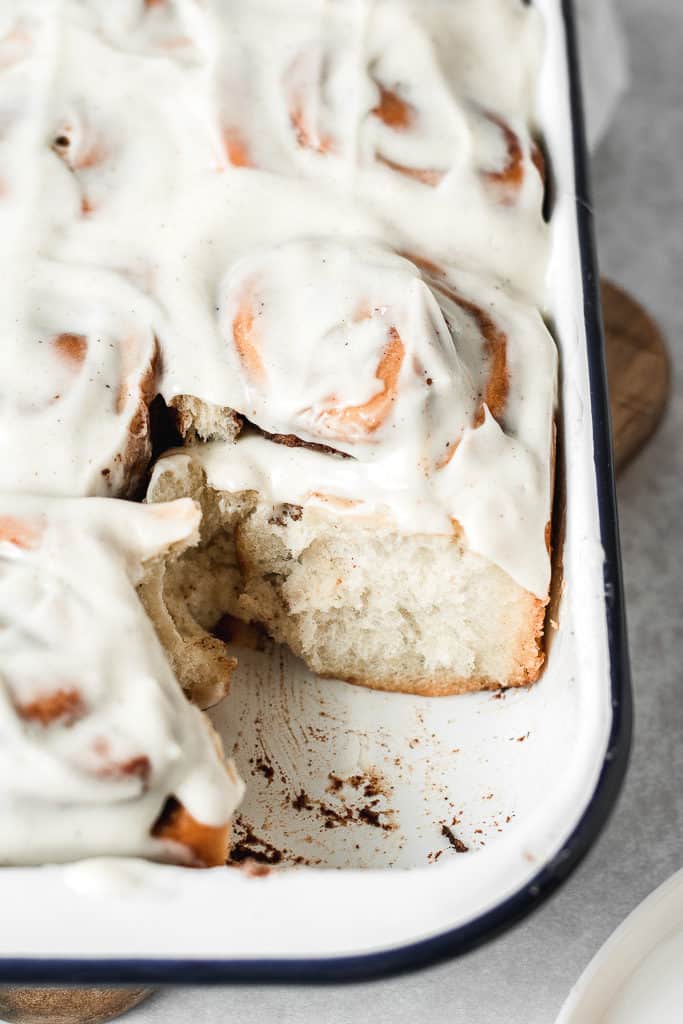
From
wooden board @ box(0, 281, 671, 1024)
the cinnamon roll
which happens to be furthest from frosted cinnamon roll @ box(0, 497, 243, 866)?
wooden board @ box(0, 281, 671, 1024)

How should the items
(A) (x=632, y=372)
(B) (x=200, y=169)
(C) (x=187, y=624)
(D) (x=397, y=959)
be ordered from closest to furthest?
(D) (x=397, y=959)
(C) (x=187, y=624)
(B) (x=200, y=169)
(A) (x=632, y=372)

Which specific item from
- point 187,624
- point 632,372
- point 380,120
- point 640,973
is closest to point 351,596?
point 187,624

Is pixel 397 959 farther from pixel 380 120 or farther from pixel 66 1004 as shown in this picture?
pixel 380 120

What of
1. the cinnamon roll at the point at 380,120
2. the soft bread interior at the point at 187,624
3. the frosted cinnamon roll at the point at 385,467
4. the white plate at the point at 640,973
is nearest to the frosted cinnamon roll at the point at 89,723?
the soft bread interior at the point at 187,624

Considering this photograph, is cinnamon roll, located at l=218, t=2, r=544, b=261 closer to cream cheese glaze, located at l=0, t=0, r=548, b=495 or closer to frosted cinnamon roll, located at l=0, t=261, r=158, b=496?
cream cheese glaze, located at l=0, t=0, r=548, b=495

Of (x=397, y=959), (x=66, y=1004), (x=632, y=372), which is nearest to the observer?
(x=397, y=959)

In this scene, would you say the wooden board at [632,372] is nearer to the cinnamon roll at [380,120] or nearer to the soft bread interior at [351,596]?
the cinnamon roll at [380,120]
